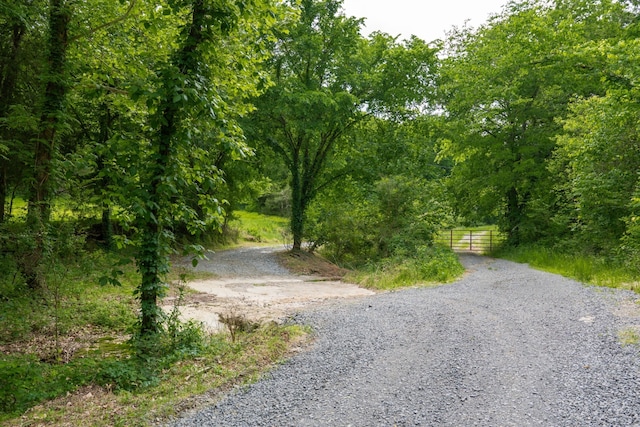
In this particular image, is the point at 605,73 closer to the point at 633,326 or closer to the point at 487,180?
the point at 633,326

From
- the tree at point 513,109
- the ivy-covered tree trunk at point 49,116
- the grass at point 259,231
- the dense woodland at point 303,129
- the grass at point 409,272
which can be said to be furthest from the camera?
the grass at point 259,231

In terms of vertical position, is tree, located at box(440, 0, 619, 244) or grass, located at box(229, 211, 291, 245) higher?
tree, located at box(440, 0, 619, 244)

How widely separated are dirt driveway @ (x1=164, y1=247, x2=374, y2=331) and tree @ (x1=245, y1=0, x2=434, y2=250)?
2479 mm

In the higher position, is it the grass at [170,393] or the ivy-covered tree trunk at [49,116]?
the ivy-covered tree trunk at [49,116]

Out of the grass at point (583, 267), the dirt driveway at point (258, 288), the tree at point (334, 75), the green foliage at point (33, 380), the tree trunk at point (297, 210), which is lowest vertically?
the dirt driveway at point (258, 288)

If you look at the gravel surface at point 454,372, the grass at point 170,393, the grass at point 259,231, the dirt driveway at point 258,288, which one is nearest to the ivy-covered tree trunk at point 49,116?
the dirt driveway at point 258,288

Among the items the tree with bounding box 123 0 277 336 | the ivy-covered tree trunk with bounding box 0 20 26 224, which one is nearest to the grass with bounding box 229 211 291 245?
the ivy-covered tree trunk with bounding box 0 20 26 224

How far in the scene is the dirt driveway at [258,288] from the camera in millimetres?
7246

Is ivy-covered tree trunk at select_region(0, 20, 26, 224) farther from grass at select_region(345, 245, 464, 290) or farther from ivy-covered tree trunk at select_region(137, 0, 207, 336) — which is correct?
grass at select_region(345, 245, 464, 290)

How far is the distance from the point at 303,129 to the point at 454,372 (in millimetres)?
10799

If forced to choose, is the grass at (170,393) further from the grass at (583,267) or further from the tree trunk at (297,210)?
the tree trunk at (297,210)

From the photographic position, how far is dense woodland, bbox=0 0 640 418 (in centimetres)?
454

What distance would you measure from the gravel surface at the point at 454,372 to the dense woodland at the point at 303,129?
6.60 feet

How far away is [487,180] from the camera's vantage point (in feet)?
60.0
